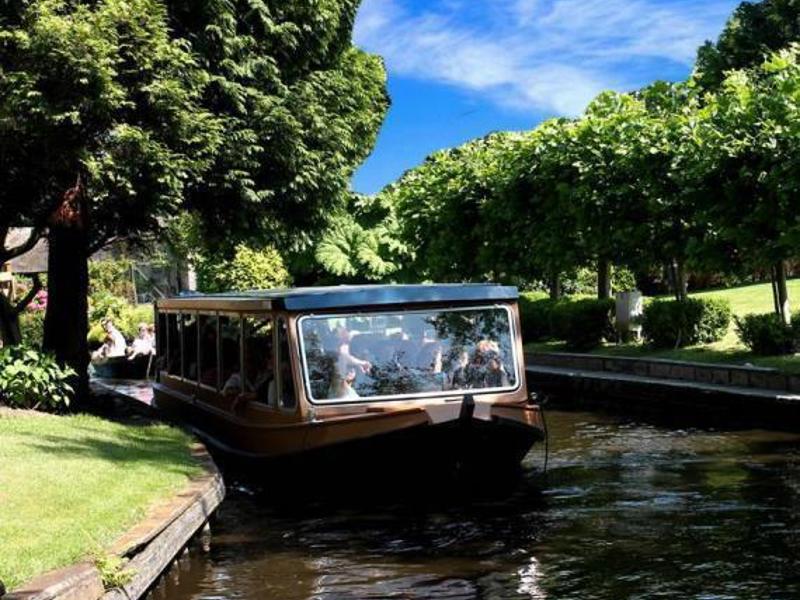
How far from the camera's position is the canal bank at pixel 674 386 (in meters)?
17.0

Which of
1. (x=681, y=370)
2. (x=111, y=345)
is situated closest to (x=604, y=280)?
(x=681, y=370)

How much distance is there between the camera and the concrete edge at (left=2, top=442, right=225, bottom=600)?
6828mm

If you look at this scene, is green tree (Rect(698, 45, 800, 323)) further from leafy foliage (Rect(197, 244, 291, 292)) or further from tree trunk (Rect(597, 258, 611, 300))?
leafy foliage (Rect(197, 244, 291, 292))

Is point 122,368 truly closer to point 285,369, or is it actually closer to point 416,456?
point 285,369

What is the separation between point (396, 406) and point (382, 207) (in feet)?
129

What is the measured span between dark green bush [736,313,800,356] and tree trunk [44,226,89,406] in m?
12.1

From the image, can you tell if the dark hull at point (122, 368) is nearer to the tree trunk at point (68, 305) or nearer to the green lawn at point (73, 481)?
the tree trunk at point (68, 305)

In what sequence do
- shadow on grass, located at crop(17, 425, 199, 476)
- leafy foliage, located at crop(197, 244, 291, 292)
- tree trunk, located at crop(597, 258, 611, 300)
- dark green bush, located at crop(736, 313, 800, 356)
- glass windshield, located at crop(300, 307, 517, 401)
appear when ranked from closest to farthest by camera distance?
shadow on grass, located at crop(17, 425, 199, 476) → glass windshield, located at crop(300, 307, 517, 401) → dark green bush, located at crop(736, 313, 800, 356) → tree trunk, located at crop(597, 258, 611, 300) → leafy foliage, located at crop(197, 244, 291, 292)

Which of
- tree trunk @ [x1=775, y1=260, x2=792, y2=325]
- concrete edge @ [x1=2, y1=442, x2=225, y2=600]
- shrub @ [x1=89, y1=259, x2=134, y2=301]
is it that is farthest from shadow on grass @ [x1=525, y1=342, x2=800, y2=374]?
shrub @ [x1=89, y1=259, x2=134, y2=301]

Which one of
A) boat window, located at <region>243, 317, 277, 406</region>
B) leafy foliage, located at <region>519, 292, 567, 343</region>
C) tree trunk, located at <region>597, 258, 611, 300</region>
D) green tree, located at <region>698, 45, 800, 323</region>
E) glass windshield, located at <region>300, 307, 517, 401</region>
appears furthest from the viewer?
leafy foliage, located at <region>519, 292, 567, 343</region>

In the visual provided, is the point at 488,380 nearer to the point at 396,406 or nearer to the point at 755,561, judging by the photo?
the point at 396,406

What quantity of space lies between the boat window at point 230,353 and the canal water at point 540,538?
165cm

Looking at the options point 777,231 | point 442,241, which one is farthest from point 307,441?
point 442,241

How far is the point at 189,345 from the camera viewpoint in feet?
57.6
